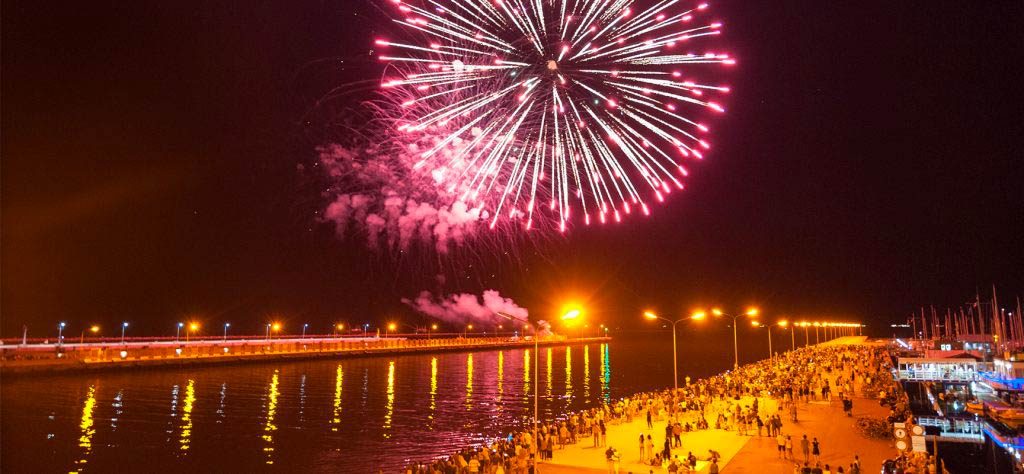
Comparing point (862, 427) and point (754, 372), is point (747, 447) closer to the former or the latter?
point (862, 427)

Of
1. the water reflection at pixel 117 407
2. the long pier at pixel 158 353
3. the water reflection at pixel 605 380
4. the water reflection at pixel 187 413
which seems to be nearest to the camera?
the water reflection at pixel 187 413

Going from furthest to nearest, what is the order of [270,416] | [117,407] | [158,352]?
[158,352]
[117,407]
[270,416]

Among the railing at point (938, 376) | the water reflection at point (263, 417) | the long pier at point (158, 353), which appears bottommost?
the water reflection at point (263, 417)

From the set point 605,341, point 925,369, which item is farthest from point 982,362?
point 605,341

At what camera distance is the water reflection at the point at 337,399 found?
3606 cm

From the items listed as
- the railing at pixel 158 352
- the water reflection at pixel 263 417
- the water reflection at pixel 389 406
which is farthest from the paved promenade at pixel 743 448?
the railing at pixel 158 352

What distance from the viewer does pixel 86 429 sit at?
3212 cm

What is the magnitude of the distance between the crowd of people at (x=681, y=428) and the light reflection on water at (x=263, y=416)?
373cm

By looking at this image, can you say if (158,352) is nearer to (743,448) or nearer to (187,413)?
(187,413)

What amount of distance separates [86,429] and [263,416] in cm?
863

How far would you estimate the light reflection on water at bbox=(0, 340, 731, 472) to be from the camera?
27250 mm

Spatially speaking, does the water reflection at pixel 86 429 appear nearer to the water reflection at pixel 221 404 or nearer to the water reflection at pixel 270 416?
the water reflection at pixel 221 404

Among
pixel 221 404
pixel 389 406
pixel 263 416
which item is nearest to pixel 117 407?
pixel 221 404

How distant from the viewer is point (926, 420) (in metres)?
35.9
